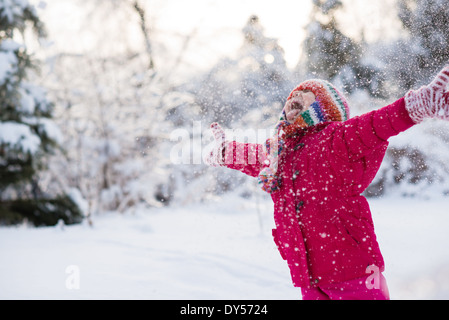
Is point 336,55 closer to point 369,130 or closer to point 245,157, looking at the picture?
point 245,157

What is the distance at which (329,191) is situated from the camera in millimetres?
1496

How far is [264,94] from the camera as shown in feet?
19.0

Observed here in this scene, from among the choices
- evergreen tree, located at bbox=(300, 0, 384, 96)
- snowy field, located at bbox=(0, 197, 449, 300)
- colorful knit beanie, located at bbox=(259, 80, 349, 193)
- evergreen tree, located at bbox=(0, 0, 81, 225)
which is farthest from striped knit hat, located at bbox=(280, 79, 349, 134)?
evergreen tree, located at bbox=(0, 0, 81, 225)

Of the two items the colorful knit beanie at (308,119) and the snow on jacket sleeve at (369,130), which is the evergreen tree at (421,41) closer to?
the colorful knit beanie at (308,119)

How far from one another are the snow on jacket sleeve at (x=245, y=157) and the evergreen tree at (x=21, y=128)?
493cm

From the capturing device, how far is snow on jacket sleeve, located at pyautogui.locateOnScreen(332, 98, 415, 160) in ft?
4.15

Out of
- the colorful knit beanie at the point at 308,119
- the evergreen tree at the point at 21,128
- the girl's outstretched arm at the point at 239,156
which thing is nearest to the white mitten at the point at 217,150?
the girl's outstretched arm at the point at 239,156

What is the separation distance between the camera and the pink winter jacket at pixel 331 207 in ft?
4.69

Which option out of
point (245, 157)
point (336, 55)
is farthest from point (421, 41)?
point (245, 157)

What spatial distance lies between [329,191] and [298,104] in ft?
1.52

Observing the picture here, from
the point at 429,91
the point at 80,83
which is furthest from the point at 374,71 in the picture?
the point at 80,83

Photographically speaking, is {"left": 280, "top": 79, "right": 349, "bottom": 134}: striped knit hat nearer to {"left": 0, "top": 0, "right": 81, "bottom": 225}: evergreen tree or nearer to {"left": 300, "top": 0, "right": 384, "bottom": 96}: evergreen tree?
{"left": 300, "top": 0, "right": 384, "bottom": 96}: evergreen tree

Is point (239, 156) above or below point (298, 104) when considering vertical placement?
below
